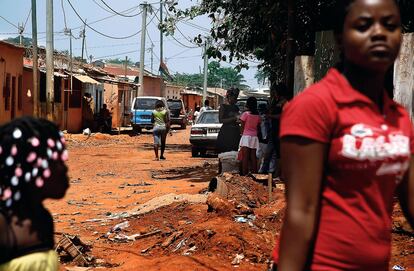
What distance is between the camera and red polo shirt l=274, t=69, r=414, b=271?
219 cm

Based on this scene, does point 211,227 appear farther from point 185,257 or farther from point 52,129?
point 52,129

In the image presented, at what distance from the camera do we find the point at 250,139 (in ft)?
38.2

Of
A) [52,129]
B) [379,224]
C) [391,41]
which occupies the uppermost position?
[391,41]

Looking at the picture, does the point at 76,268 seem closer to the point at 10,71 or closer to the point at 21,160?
the point at 21,160

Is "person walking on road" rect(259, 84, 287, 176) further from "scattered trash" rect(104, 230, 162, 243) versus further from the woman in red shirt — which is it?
the woman in red shirt

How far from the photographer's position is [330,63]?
8.48 metres

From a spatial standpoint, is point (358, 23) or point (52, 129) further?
point (52, 129)

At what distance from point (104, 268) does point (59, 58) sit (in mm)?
31412

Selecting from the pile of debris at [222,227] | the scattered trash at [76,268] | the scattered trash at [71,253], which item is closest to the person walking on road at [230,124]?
the pile of debris at [222,227]

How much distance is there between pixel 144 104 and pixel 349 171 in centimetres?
3245

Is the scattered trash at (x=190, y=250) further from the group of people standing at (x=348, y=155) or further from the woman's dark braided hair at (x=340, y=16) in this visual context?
the woman's dark braided hair at (x=340, y=16)

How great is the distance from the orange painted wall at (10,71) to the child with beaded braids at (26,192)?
2382cm

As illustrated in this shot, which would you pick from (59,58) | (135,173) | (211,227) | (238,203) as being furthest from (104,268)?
(59,58)

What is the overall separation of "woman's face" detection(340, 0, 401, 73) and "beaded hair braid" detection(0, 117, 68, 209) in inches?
48.6
